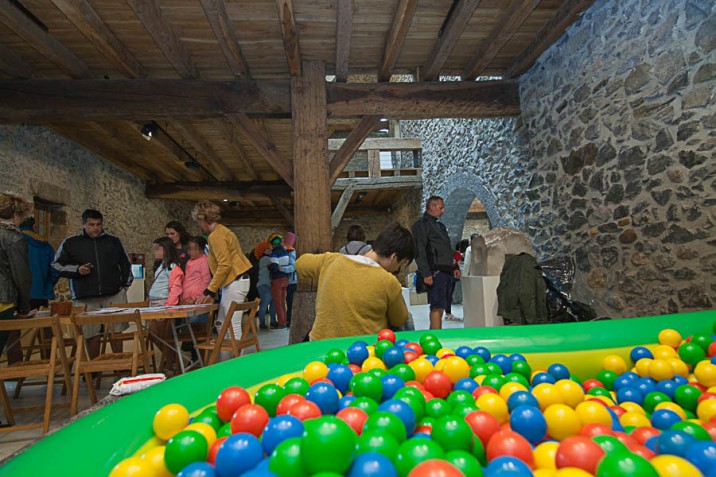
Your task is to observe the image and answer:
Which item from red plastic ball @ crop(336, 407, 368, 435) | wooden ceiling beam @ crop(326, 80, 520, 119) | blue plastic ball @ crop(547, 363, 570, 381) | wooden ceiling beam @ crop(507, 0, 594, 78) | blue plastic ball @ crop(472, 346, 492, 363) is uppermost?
wooden ceiling beam @ crop(507, 0, 594, 78)

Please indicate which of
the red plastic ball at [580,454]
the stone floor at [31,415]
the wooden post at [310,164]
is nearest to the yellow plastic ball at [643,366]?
the red plastic ball at [580,454]

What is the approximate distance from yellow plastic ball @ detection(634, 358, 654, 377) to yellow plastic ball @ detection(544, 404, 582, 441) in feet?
2.44

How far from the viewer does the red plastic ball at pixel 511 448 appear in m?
0.79

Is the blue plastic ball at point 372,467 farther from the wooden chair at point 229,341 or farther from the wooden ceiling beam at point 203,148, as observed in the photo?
the wooden ceiling beam at point 203,148

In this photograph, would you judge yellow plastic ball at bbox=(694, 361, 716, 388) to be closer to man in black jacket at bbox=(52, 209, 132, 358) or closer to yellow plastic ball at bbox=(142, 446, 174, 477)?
yellow plastic ball at bbox=(142, 446, 174, 477)

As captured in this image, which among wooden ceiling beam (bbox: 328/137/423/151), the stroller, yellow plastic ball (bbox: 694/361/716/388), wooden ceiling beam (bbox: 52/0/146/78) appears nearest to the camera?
yellow plastic ball (bbox: 694/361/716/388)

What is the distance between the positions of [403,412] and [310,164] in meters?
3.64

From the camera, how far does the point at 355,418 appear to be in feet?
3.13

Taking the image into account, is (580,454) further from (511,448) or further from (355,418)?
(355,418)

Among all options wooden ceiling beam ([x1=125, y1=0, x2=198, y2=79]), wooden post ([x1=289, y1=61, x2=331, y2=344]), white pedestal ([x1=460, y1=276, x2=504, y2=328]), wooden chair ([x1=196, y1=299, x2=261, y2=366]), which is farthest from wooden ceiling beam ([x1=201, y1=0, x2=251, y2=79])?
white pedestal ([x1=460, y1=276, x2=504, y2=328])

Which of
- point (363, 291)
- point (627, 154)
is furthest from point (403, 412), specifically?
point (627, 154)

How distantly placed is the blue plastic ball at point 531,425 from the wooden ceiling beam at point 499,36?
3.69 m

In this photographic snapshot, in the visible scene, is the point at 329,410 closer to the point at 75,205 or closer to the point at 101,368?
the point at 101,368

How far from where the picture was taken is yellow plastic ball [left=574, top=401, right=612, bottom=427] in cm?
98
